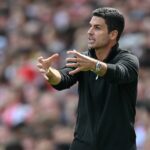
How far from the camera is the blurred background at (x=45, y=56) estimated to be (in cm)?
1095

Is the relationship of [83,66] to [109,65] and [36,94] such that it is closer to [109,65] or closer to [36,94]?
[109,65]

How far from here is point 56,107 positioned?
11.6 meters

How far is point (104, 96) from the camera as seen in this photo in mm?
6617

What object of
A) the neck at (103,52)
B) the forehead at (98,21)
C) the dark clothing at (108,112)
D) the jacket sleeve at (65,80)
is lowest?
the dark clothing at (108,112)

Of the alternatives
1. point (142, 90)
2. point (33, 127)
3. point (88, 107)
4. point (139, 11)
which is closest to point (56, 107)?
point (33, 127)

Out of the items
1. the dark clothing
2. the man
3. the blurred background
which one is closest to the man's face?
the man

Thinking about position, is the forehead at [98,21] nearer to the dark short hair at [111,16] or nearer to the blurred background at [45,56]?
the dark short hair at [111,16]

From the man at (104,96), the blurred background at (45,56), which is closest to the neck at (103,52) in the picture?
the man at (104,96)

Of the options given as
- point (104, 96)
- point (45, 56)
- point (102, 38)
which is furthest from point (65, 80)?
point (45, 56)

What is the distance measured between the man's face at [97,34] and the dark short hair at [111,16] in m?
0.03

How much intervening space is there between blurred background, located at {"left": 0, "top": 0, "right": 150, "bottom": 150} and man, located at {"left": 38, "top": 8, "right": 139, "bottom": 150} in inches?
68.4

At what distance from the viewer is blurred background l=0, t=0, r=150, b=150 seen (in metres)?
10.9

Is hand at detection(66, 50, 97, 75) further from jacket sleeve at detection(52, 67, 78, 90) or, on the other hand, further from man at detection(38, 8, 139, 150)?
jacket sleeve at detection(52, 67, 78, 90)

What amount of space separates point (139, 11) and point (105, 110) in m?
6.86
